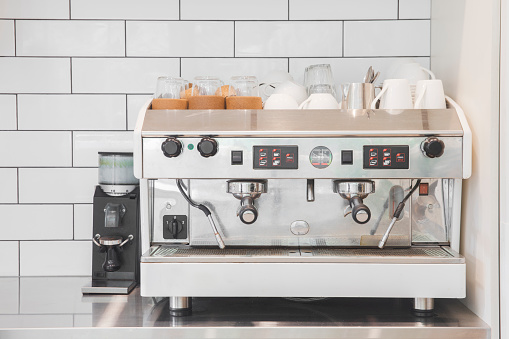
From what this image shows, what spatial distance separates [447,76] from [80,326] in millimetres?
950

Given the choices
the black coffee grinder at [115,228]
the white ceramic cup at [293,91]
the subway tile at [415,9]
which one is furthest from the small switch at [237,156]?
the subway tile at [415,9]

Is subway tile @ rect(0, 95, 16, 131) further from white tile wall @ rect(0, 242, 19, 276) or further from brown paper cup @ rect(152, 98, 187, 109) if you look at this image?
brown paper cup @ rect(152, 98, 187, 109)

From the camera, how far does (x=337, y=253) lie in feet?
3.55

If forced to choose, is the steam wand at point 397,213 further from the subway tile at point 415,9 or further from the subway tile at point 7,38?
the subway tile at point 7,38

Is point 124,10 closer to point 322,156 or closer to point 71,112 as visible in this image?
point 71,112

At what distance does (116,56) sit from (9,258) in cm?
61

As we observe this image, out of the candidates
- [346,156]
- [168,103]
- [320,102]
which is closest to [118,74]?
[168,103]

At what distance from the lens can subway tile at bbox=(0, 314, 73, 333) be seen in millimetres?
1021

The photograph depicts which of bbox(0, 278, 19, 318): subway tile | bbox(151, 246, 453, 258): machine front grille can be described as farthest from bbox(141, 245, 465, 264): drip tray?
bbox(0, 278, 19, 318): subway tile

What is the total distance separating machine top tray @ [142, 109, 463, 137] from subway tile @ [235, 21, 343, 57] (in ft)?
1.38

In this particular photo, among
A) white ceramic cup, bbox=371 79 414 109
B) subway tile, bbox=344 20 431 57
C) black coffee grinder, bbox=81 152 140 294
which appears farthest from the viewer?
subway tile, bbox=344 20 431 57

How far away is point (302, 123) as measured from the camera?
1064 mm

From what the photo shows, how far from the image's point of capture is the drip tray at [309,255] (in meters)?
1.04

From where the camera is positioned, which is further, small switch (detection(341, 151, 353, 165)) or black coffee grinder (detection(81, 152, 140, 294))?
black coffee grinder (detection(81, 152, 140, 294))
